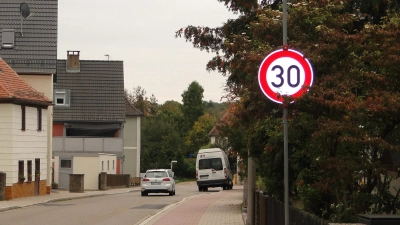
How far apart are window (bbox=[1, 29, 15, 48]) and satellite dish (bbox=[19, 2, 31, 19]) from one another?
1444mm

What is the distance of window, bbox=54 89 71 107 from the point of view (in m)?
62.2

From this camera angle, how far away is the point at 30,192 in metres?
38.8

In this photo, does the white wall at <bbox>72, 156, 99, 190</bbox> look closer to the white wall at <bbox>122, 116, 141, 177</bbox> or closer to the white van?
the white van

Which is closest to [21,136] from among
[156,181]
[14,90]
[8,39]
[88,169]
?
[14,90]

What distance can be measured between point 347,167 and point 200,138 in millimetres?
106452

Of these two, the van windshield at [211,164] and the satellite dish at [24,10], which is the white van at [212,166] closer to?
the van windshield at [211,164]

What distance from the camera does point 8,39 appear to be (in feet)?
151

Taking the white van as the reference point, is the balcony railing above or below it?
above

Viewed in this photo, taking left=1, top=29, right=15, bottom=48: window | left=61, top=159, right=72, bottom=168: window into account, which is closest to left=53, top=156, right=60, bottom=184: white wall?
left=61, top=159, right=72, bottom=168: window

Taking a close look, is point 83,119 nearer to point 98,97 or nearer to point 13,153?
point 98,97

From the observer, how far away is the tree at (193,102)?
5202 inches

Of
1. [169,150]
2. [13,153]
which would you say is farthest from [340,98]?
[169,150]

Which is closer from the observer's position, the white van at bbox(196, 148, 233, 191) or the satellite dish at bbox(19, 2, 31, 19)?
the satellite dish at bbox(19, 2, 31, 19)

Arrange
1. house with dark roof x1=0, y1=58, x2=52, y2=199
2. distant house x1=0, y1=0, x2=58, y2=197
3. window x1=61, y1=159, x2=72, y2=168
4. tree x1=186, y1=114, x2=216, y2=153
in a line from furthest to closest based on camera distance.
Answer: tree x1=186, y1=114, x2=216, y2=153, window x1=61, y1=159, x2=72, y2=168, distant house x1=0, y1=0, x2=58, y2=197, house with dark roof x1=0, y1=58, x2=52, y2=199
